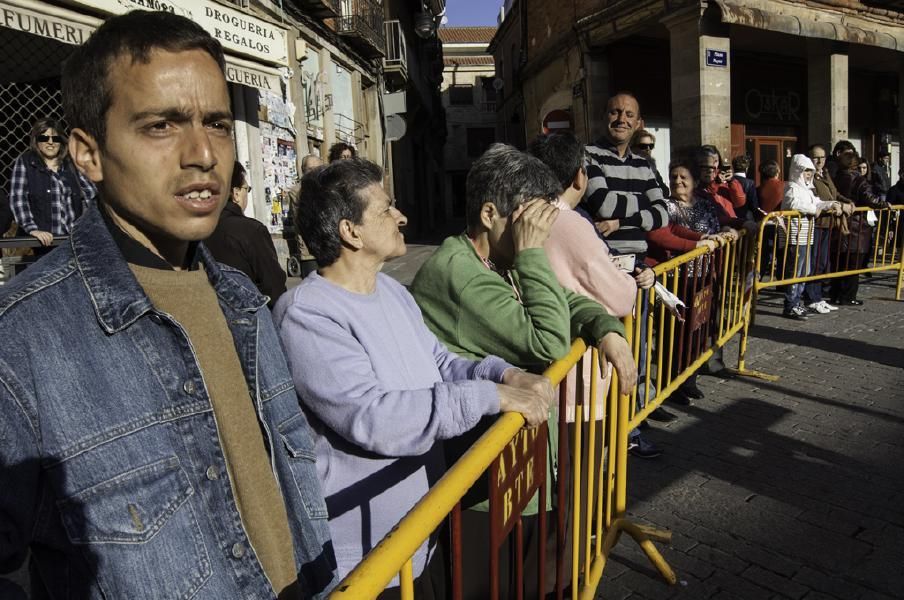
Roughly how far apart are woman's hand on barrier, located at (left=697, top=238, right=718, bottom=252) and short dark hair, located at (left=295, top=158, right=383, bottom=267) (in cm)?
349

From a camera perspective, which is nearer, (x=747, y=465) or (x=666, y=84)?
(x=747, y=465)

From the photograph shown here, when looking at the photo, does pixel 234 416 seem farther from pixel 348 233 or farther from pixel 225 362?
pixel 348 233

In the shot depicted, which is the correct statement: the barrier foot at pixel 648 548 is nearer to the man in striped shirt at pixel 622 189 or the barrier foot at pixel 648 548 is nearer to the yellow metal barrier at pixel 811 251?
the man in striped shirt at pixel 622 189

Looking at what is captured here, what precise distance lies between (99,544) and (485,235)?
1.72m

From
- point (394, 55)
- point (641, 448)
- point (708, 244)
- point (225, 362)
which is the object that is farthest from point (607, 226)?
point (394, 55)

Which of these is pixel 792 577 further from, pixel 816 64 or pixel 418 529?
pixel 816 64

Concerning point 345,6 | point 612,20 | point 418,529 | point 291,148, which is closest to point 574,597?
point 418,529

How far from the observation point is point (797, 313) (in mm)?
8297

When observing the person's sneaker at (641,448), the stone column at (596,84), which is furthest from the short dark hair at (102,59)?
the stone column at (596,84)

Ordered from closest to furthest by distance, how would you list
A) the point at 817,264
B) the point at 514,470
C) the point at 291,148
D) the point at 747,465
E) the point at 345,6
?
1. the point at 514,470
2. the point at 747,465
3. the point at 817,264
4. the point at 291,148
5. the point at 345,6

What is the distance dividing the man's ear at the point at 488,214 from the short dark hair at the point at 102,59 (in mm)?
1395

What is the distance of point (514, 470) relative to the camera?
5.74 feet

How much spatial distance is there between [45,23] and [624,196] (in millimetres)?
6216

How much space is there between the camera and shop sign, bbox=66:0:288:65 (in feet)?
30.3
